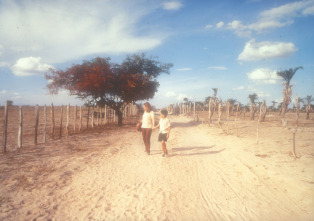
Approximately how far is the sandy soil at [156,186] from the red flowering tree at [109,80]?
835 cm

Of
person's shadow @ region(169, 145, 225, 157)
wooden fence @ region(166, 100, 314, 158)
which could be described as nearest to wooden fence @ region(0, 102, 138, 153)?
person's shadow @ region(169, 145, 225, 157)

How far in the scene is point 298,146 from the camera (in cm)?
850

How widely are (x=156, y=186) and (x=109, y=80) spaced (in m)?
12.4

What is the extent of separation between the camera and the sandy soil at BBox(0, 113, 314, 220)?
→ 11.9 ft

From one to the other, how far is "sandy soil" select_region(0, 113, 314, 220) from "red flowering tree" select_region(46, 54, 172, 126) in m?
8.35

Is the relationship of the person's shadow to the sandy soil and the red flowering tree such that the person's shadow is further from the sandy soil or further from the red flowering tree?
the red flowering tree

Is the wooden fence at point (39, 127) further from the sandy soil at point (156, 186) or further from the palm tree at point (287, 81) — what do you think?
the palm tree at point (287, 81)

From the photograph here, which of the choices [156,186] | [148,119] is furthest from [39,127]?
[156,186]

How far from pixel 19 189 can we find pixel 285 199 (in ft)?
19.3

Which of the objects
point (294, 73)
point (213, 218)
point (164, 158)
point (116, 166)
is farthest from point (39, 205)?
point (294, 73)

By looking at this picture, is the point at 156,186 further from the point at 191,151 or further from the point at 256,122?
the point at 256,122

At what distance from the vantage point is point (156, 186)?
475 cm

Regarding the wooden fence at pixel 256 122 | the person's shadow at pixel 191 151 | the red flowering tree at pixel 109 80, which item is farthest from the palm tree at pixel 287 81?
the person's shadow at pixel 191 151

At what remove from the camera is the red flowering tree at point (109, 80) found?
15.0 meters
